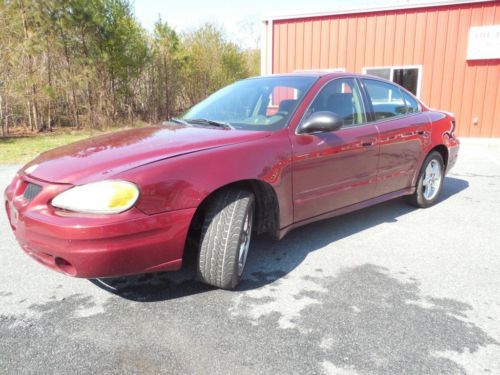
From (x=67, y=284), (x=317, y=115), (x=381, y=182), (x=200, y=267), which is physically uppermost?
(x=317, y=115)

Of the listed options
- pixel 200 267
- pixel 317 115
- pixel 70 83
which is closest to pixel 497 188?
pixel 317 115

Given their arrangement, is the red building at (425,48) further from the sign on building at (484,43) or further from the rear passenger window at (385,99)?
the rear passenger window at (385,99)

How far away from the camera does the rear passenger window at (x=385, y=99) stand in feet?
12.7

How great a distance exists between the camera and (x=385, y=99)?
406 cm

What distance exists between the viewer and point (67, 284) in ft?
9.31

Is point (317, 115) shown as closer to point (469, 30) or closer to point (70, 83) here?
point (469, 30)

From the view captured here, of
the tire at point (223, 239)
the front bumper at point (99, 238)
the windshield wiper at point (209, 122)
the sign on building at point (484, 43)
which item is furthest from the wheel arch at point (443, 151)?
the sign on building at point (484, 43)

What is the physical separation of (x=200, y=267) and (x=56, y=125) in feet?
45.4

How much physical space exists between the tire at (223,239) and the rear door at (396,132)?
1794mm

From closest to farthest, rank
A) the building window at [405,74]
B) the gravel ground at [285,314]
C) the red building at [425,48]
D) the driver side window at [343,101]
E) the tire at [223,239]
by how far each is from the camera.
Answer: the gravel ground at [285,314], the tire at [223,239], the driver side window at [343,101], the red building at [425,48], the building window at [405,74]

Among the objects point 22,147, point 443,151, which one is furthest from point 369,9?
point 22,147

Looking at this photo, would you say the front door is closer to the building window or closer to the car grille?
the car grille

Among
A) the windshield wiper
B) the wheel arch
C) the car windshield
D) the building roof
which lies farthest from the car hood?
the building roof

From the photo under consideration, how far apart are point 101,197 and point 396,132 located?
2.90 m
